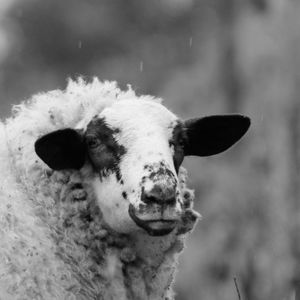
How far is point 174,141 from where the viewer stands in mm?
4938

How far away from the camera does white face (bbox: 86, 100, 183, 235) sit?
4445mm

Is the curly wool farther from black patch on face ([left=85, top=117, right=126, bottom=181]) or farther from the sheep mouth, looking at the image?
the sheep mouth

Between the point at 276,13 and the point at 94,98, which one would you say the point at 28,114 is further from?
the point at 276,13

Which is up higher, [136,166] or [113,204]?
[136,166]

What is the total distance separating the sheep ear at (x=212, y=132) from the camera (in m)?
5.23

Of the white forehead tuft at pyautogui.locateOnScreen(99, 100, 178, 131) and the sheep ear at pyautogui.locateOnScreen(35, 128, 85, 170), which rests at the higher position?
the white forehead tuft at pyautogui.locateOnScreen(99, 100, 178, 131)

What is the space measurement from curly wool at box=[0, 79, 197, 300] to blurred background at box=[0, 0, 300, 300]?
21.7 ft

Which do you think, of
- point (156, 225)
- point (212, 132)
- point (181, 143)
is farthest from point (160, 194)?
point (212, 132)

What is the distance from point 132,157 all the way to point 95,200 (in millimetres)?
379

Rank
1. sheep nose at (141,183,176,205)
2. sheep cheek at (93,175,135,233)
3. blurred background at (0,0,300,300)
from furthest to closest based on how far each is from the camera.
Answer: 1. blurred background at (0,0,300,300)
2. sheep cheek at (93,175,135,233)
3. sheep nose at (141,183,176,205)

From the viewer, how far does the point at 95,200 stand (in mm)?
4914

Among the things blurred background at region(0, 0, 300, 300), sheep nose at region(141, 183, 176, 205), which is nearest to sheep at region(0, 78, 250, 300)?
sheep nose at region(141, 183, 176, 205)

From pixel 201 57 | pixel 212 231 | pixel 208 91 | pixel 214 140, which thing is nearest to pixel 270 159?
pixel 212 231

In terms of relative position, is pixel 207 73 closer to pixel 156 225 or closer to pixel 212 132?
pixel 212 132
